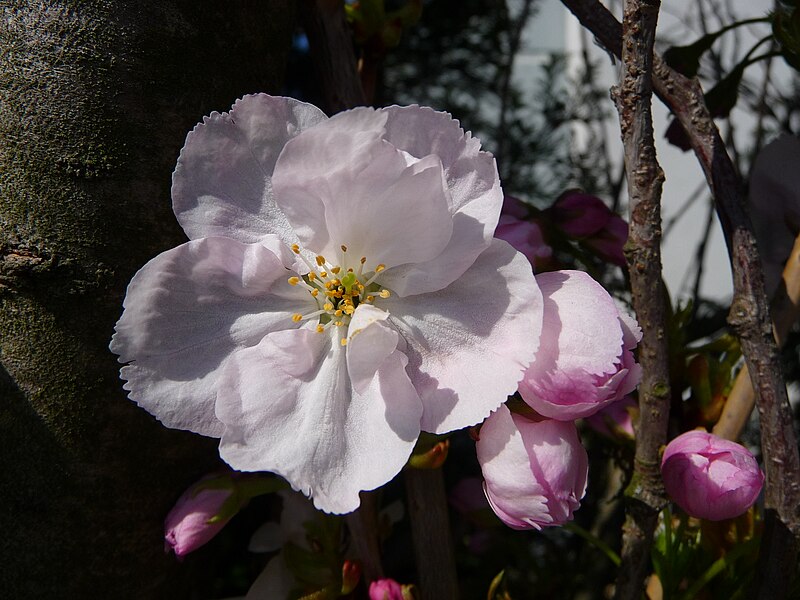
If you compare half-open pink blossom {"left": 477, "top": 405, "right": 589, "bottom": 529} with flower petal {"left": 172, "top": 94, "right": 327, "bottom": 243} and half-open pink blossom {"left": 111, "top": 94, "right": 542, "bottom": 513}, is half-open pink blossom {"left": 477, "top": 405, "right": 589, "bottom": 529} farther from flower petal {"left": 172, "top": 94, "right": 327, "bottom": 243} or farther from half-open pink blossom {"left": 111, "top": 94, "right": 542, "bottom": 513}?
flower petal {"left": 172, "top": 94, "right": 327, "bottom": 243}

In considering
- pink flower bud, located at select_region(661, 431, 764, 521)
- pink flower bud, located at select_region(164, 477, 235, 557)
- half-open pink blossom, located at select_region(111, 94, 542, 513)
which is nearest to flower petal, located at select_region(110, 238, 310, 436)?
half-open pink blossom, located at select_region(111, 94, 542, 513)

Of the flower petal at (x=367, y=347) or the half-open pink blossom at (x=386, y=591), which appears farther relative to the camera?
the half-open pink blossom at (x=386, y=591)

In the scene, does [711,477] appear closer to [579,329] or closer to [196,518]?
[579,329]

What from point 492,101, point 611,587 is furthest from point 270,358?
point 492,101

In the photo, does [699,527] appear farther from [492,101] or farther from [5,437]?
[492,101]

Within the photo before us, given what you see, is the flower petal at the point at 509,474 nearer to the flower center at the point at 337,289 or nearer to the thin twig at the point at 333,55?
the flower center at the point at 337,289

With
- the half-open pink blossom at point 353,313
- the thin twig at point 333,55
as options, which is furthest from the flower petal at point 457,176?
the thin twig at point 333,55
